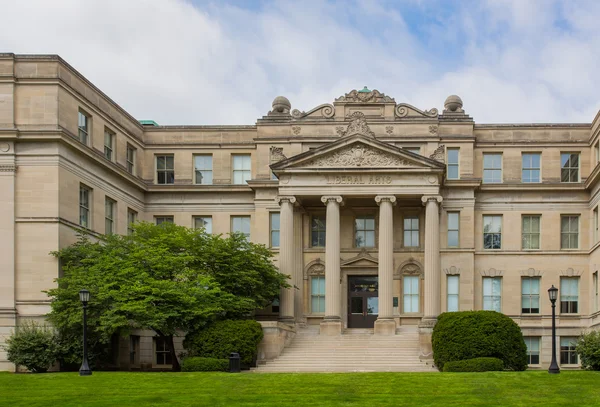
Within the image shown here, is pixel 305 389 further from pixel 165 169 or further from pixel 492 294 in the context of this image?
pixel 165 169

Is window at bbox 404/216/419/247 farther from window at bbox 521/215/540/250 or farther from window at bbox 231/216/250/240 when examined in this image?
window at bbox 231/216/250/240

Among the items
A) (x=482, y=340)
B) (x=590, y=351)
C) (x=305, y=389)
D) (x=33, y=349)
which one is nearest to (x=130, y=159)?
(x=33, y=349)

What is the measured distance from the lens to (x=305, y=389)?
31609 millimetres

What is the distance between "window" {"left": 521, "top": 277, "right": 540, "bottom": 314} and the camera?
55062mm

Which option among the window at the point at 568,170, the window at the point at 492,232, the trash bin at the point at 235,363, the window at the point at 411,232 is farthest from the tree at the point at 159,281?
the window at the point at 568,170

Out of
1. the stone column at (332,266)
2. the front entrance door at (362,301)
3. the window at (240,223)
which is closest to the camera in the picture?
the stone column at (332,266)

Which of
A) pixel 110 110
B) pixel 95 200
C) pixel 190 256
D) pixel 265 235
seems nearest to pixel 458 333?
pixel 190 256

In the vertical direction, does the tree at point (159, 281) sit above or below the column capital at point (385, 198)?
below

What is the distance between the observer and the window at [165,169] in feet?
191

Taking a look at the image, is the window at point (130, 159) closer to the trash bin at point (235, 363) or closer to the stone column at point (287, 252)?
the stone column at point (287, 252)

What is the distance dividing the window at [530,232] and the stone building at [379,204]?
0.21 ft

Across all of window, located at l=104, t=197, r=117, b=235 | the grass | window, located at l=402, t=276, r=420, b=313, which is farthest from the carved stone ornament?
the grass

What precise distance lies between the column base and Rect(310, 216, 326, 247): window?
786 centimetres

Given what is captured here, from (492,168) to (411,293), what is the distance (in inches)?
385
